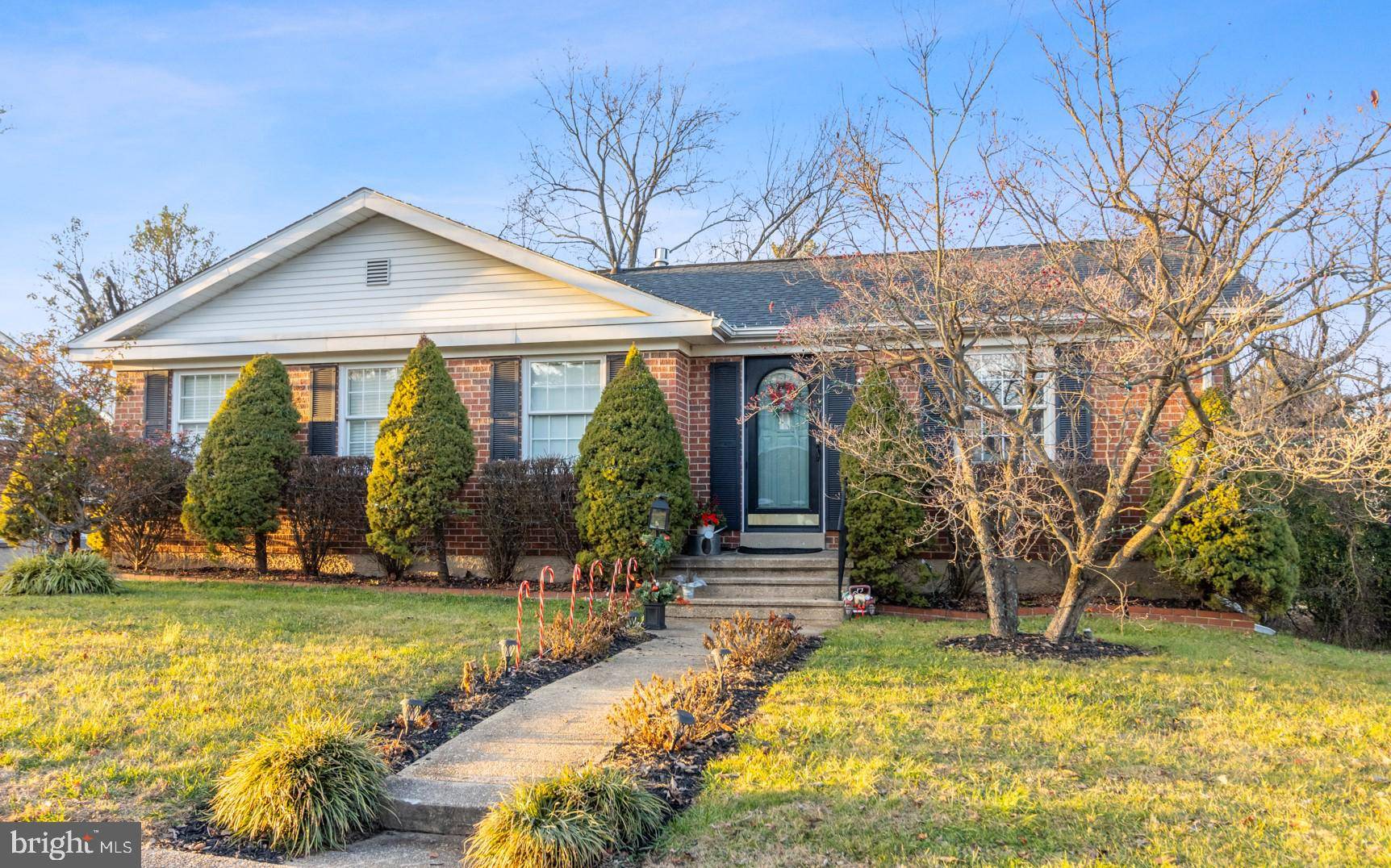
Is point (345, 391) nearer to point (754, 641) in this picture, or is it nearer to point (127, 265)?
point (754, 641)

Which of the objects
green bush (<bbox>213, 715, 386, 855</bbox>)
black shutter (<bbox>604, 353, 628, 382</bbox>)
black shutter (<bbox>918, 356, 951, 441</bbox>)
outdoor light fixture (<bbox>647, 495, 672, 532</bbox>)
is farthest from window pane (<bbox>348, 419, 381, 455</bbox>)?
green bush (<bbox>213, 715, 386, 855</bbox>)

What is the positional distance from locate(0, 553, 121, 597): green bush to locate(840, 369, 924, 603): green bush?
26.1 feet

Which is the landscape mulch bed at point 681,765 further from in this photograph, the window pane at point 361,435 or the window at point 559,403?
the window pane at point 361,435

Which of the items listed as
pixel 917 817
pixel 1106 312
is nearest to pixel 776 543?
pixel 1106 312

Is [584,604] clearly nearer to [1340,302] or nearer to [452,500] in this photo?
[452,500]

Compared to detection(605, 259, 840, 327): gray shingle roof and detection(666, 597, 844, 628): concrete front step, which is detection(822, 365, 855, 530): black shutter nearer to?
detection(605, 259, 840, 327): gray shingle roof

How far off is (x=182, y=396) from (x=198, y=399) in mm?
283

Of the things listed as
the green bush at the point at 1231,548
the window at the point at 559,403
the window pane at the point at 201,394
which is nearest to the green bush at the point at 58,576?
the window pane at the point at 201,394

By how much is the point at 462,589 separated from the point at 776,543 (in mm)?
3837

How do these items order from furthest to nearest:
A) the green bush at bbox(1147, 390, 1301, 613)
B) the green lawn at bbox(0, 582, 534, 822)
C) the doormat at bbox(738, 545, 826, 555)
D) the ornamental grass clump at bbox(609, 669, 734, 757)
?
1. the doormat at bbox(738, 545, 826, 555)
2. the green bush at bbox(1147, 390, 1301, 613)
3. the ornamental grass clump at bbox(609, 669, 734, 757)
4. the green lawn at bbox(0, 582, 534, 822)

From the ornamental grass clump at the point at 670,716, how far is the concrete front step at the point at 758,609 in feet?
12.6

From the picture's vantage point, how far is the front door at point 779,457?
1200 centimetres

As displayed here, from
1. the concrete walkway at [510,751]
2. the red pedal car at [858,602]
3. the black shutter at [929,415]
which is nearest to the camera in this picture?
the concrete walkway at [510,751]

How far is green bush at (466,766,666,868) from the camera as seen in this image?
3787 millimetres
